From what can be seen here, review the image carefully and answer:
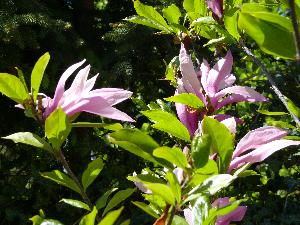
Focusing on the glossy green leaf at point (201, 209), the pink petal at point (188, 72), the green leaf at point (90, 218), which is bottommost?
the glossy green leaf at point (201, 209)

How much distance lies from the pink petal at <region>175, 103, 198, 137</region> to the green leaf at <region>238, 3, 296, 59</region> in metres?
0.25

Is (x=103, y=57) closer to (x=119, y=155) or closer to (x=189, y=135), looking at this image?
(x=119, y=155)

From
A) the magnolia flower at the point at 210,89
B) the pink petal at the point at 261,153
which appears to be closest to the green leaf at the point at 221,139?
the pink petal at the point at 261,153

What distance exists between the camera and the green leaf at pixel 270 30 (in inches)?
15.8

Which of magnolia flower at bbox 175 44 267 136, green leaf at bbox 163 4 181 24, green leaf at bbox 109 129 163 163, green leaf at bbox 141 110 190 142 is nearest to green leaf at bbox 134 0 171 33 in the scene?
green leaf at bbox 163 4 181 24

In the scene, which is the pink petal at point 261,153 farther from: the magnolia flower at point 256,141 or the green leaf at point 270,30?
the green leaf at point 270,30

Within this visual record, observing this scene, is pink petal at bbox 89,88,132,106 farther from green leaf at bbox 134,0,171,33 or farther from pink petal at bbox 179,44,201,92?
green leaf at bbox 134,0,171,33

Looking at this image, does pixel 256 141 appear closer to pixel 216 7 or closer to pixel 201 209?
pixel 201 209

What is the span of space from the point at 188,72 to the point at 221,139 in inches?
7.4

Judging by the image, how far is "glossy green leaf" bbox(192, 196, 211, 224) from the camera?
0.56 meters

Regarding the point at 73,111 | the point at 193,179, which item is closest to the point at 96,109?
the point at 73,111

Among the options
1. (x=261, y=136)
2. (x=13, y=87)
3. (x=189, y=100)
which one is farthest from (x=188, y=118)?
(x=13, y=87)

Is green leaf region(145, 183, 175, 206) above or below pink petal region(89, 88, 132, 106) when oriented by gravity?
below

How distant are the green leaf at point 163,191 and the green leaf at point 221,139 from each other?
8 cm
